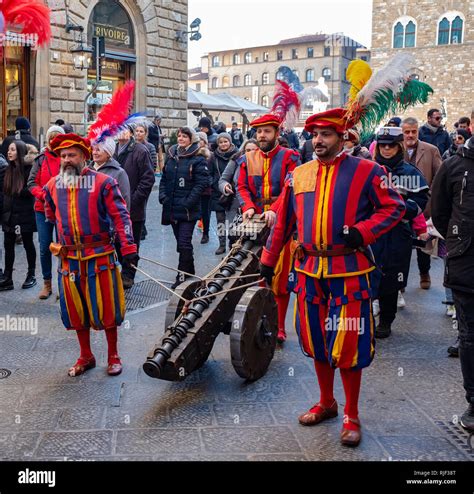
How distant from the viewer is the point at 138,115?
6.21 meters

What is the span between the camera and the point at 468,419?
4102 millimetres

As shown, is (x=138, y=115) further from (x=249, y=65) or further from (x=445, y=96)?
(x=249, y=65)

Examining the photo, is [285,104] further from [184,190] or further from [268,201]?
[184,190]

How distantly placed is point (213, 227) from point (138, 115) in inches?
263

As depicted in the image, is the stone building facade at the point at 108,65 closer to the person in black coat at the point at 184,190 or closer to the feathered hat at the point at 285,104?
the person in black coat at the point at 184,190

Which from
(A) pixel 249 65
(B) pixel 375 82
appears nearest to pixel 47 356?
(B) pixel 375 82

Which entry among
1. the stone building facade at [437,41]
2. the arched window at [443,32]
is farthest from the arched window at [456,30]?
the arched window at [443,32]

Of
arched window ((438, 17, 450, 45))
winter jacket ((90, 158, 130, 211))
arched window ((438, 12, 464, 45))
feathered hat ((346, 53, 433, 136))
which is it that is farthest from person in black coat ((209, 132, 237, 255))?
arched window ((438, 17, 450, 45))

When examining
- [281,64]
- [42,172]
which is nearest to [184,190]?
[42,172]

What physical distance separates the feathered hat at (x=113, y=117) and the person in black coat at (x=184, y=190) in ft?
6.54

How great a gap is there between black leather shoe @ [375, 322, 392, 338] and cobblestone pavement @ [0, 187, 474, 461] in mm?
104

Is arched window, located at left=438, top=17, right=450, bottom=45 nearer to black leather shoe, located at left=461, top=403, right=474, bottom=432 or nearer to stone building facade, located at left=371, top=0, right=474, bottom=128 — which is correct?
stone building facade, located at left=371, top=0, right=474, bottom=128

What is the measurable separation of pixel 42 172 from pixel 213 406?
4020 millimetres
